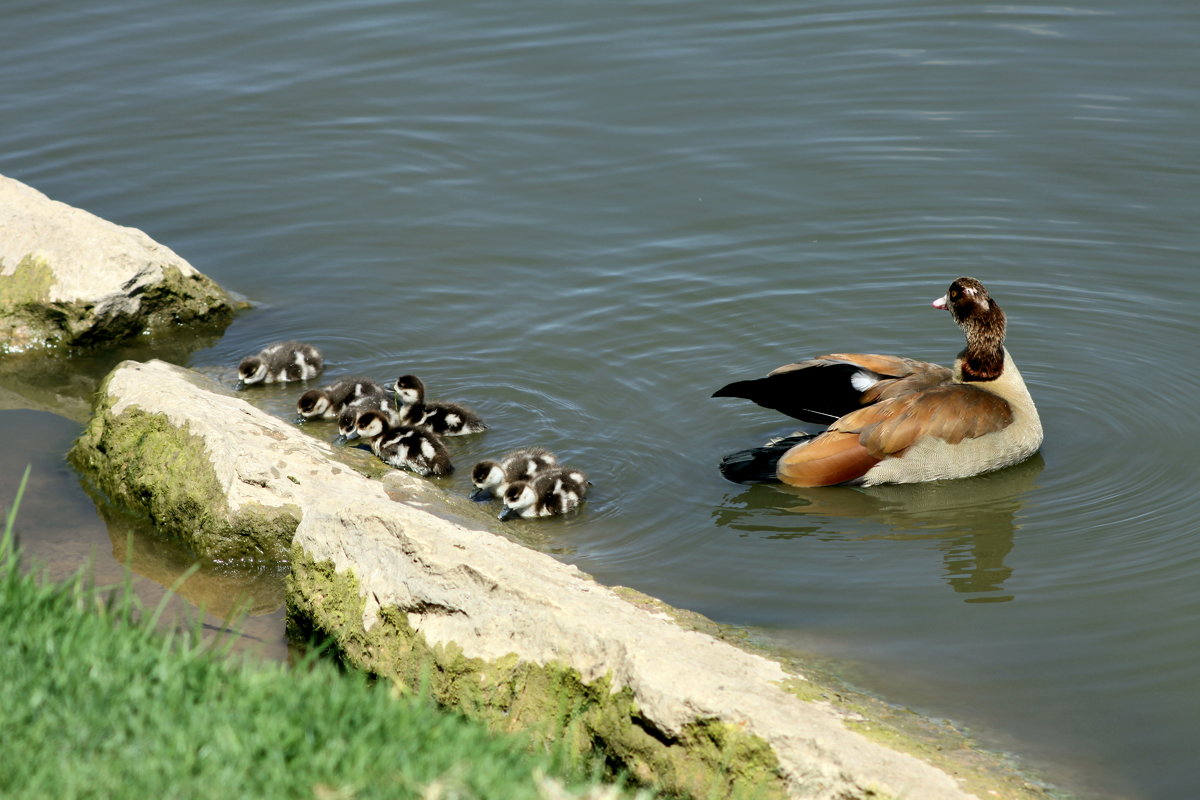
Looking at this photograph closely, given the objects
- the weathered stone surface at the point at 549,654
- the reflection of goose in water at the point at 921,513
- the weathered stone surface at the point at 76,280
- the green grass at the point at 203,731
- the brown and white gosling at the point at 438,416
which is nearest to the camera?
the green grass at the point at 203,731

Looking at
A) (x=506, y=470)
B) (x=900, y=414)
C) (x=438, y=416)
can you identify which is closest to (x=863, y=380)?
(x=900, y=414)

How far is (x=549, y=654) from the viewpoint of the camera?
15.5 ft

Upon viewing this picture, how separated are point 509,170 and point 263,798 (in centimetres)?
941

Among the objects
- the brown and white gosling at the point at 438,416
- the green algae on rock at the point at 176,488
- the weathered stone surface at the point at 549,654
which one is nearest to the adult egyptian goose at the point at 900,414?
the brown and white gosling at the point at 438,416

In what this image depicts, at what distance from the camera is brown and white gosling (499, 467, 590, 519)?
735 centimetres

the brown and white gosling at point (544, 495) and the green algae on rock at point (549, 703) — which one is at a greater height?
the green algae on rock at point (549, 703)

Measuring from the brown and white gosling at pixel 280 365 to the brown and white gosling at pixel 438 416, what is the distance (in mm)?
846

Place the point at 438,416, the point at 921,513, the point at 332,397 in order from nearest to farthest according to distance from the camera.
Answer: the point at 921,513
the point at 438,416
the point at 332,397

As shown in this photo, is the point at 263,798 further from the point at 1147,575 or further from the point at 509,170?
the point at 509,170

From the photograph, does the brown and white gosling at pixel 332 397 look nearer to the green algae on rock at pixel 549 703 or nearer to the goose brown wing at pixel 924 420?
the goose brown wing at pixel 924 420

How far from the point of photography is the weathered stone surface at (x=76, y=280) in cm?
934

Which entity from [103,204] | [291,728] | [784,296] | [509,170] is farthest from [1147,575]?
[103,204]

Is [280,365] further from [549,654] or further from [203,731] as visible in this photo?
[203,731]

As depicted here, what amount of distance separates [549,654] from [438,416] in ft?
12.6
